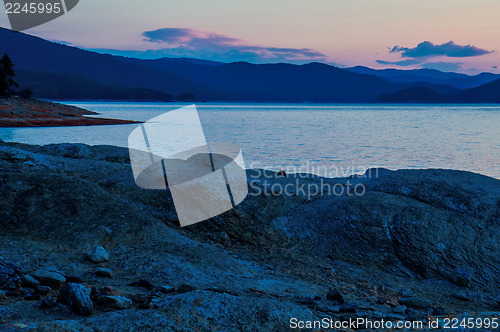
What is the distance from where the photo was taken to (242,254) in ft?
25.2

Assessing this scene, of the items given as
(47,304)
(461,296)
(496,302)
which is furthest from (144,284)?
(496,302)

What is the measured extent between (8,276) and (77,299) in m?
1.30

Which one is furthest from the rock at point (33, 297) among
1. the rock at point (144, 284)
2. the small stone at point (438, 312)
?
the small stone at point (438, 312)

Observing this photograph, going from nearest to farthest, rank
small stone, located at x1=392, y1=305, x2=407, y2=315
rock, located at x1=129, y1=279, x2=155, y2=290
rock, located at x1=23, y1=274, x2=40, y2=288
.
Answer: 1. rock, located at x1=23, y1=274, x2=40, y2=288
2. rock, located at x1=129, y1=279, x2=155, y2=290
3. small stone, located at x1=392, y1=305, x2=407, y2=315

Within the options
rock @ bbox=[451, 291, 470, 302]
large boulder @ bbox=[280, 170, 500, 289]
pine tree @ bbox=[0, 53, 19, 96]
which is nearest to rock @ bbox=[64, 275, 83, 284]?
large boulder @ bbox=[280, 170, 500, 289]

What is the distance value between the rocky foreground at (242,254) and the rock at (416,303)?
17mm

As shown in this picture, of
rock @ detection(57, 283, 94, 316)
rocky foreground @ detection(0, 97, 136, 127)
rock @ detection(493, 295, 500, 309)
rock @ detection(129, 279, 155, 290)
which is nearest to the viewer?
rock @ detection(57, 283, 94, 316)

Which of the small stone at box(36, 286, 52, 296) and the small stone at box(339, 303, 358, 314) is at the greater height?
the small stone at box(36, 286, 52, 296)

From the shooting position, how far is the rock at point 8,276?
4795 millimetres

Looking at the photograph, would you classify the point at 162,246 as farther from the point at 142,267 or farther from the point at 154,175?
the point at 154,175

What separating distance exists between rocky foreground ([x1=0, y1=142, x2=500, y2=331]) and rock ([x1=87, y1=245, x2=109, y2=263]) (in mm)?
22

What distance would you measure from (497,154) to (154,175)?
98.4ft

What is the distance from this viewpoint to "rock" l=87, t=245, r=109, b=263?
19.7 feet

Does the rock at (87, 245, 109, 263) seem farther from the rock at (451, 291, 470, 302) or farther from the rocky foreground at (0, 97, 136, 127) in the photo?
the rocky foreground at (0, 97, 136, 127)
